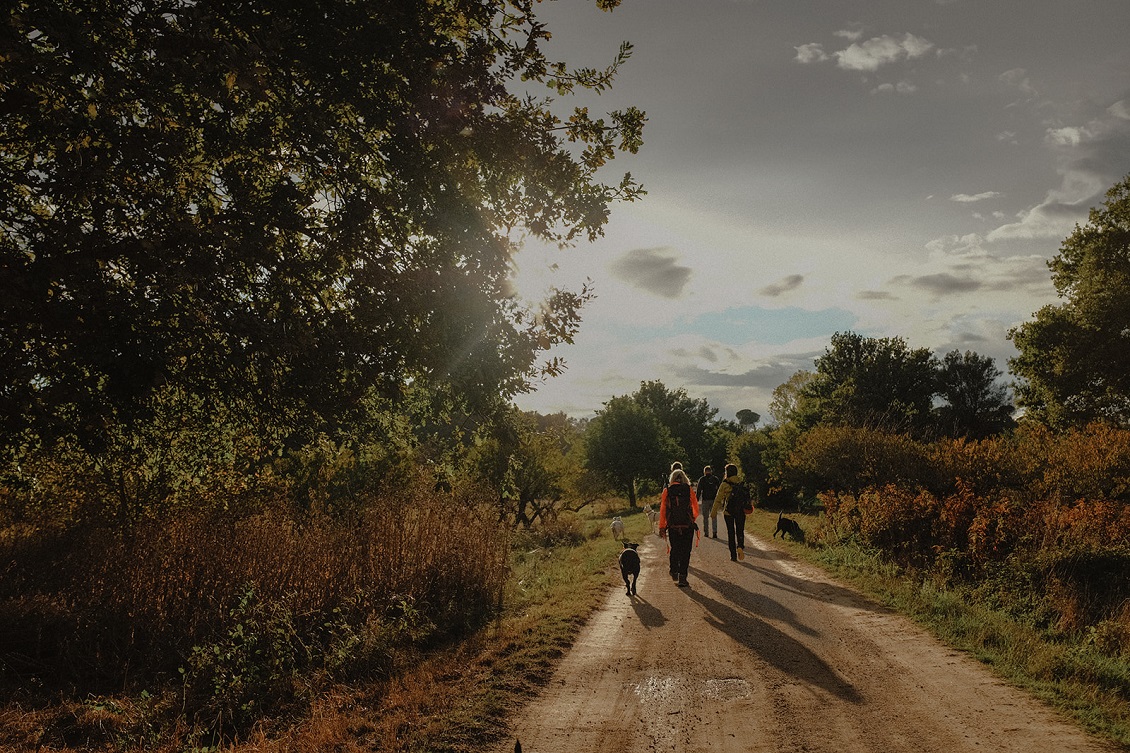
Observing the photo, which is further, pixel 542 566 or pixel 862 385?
pixel 862 385

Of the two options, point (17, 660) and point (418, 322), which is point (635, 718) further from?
point (17, 660)

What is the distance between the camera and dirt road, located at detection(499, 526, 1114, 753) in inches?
200

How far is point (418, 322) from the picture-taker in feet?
22.4

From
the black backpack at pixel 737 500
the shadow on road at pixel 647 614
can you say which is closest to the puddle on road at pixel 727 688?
the shadow on road at pixel 647 614

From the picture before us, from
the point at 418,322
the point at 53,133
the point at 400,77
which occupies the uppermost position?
the point at 400,77

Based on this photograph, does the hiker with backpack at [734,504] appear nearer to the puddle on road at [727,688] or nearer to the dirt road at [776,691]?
the dirt road at [776,691]

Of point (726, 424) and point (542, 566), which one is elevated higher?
point (726, 424)

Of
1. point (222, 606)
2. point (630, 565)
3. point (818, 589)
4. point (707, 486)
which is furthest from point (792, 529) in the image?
point (222, 606)

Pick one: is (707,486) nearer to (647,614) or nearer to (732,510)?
(732,510)

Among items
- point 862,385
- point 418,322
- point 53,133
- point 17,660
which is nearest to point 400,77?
point 418,322

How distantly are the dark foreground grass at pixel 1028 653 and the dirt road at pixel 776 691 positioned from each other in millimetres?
235

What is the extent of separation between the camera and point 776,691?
616 cm

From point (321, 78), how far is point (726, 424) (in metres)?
86.2

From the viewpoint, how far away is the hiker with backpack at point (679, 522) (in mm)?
11625
